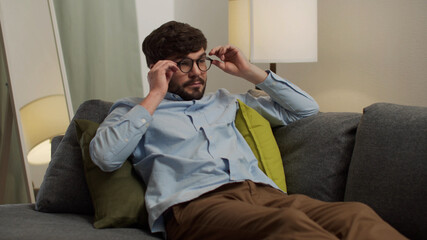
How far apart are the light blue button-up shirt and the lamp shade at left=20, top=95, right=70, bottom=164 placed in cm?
99

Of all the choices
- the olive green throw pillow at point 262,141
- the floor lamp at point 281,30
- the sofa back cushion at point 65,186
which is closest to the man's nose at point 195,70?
the olive green throw pillow at point 262,141

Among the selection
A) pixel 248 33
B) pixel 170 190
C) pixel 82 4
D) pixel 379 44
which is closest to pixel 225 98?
pixel 170 190

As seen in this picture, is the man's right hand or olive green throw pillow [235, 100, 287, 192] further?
olive green throw pillow [235, 100, 287, 192]

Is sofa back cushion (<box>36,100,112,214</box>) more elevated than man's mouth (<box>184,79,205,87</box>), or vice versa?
man's mouth (<box>184,79,205,87</box>)

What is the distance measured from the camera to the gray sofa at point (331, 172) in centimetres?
154

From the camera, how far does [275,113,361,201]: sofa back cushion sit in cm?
180

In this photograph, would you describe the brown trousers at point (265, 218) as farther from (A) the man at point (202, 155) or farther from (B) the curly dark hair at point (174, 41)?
(B) the curly dark hair at point (174, 41)

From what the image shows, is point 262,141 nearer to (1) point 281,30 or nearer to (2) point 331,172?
(2) point 331,172

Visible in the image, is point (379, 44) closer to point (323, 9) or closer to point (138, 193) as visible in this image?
point (323, 9)

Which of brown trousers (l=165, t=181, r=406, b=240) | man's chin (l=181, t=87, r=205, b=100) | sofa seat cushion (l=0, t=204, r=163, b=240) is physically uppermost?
man's chin (l=181, t=87, r=205, b=100)

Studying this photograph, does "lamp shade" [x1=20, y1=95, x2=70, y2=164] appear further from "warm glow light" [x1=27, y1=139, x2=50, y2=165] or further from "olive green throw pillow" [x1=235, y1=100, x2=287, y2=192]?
"olive green throw pillow" [x1=235, y1=100, x2=287, y2=192]

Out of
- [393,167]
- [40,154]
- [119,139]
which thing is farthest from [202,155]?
[40,154]

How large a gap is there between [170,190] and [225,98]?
1.63 feet

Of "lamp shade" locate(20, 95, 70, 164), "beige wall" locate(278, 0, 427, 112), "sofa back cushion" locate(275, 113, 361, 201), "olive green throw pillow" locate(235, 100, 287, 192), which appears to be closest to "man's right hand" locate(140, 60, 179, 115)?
"olive green throw pillow" locate(235, 100, 287, 192)
